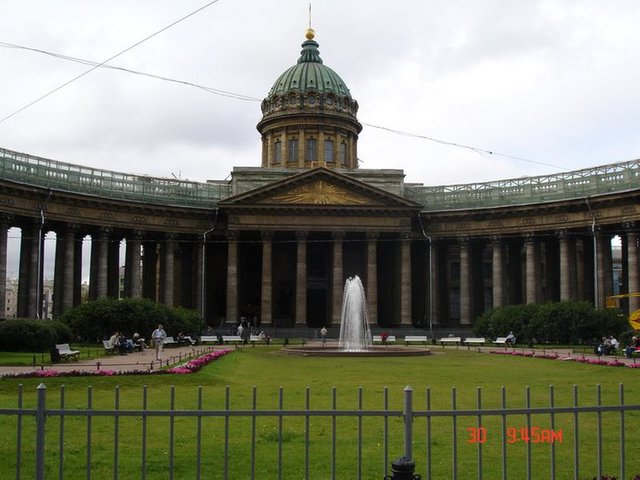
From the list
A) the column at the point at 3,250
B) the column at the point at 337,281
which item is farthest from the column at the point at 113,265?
the column at the point at 337,281

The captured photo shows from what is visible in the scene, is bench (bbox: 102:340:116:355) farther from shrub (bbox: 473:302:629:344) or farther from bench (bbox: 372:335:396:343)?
shrub (bbox: 473:302:629:344)

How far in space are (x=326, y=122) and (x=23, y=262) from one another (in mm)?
38108

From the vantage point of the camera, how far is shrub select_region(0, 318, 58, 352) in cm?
4453

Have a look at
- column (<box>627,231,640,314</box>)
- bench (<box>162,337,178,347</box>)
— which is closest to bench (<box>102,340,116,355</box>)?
bench (<box>162,337,178,347</box>)

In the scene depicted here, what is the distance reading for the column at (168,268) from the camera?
73250 millimetres

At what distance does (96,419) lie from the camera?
18.3 metres

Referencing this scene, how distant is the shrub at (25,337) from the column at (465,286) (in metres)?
40.1

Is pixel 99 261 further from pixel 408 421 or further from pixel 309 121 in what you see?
pixel 408 421

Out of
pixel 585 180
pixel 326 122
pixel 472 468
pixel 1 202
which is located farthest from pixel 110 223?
pixel 472 468

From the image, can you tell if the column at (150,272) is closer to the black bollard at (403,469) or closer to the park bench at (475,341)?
the park bench at (475,341)

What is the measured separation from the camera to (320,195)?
74188 millimetres

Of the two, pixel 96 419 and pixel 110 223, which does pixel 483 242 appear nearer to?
pixel 110 223

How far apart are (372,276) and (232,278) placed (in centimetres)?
1273

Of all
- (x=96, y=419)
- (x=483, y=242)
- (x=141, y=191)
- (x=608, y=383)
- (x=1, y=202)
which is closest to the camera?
(x=96, y=419)
